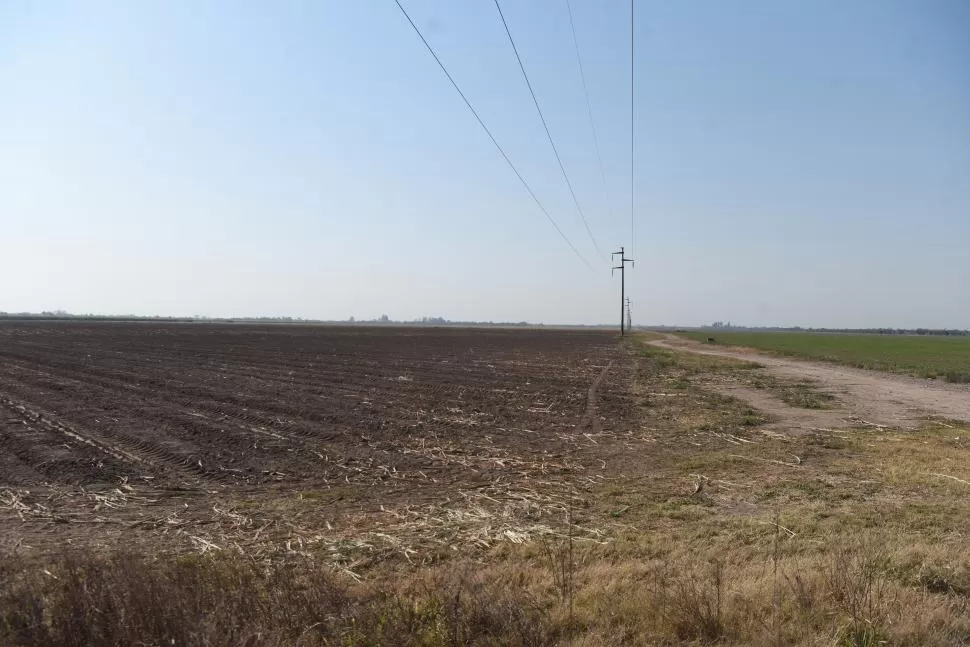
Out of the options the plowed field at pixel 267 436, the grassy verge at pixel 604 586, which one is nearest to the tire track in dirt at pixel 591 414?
the plowed field at pixel 267 436

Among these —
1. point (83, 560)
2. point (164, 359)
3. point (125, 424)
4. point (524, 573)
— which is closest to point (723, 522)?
point (524, 573)

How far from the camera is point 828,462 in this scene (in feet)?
37.9

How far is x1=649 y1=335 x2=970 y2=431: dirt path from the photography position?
1714 cm

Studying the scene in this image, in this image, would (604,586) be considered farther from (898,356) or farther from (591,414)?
(898,356)

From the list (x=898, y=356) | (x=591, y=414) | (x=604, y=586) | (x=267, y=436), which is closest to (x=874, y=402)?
(x=591, y=414)

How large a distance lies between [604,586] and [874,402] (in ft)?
67.8

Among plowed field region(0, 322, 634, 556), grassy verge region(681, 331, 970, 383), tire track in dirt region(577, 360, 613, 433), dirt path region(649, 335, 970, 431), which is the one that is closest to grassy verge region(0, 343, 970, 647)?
plowed field region(0, 322, 634, 556)

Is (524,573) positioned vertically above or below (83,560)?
below

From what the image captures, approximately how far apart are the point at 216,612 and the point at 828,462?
11591 mm

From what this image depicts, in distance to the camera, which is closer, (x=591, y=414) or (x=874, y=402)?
(x=591, y=414)

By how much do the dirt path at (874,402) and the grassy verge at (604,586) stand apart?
874cm

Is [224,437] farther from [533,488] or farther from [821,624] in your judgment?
[821,624]

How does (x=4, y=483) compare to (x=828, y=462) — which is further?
(x=828, y=462)

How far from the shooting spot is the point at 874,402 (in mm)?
21156
